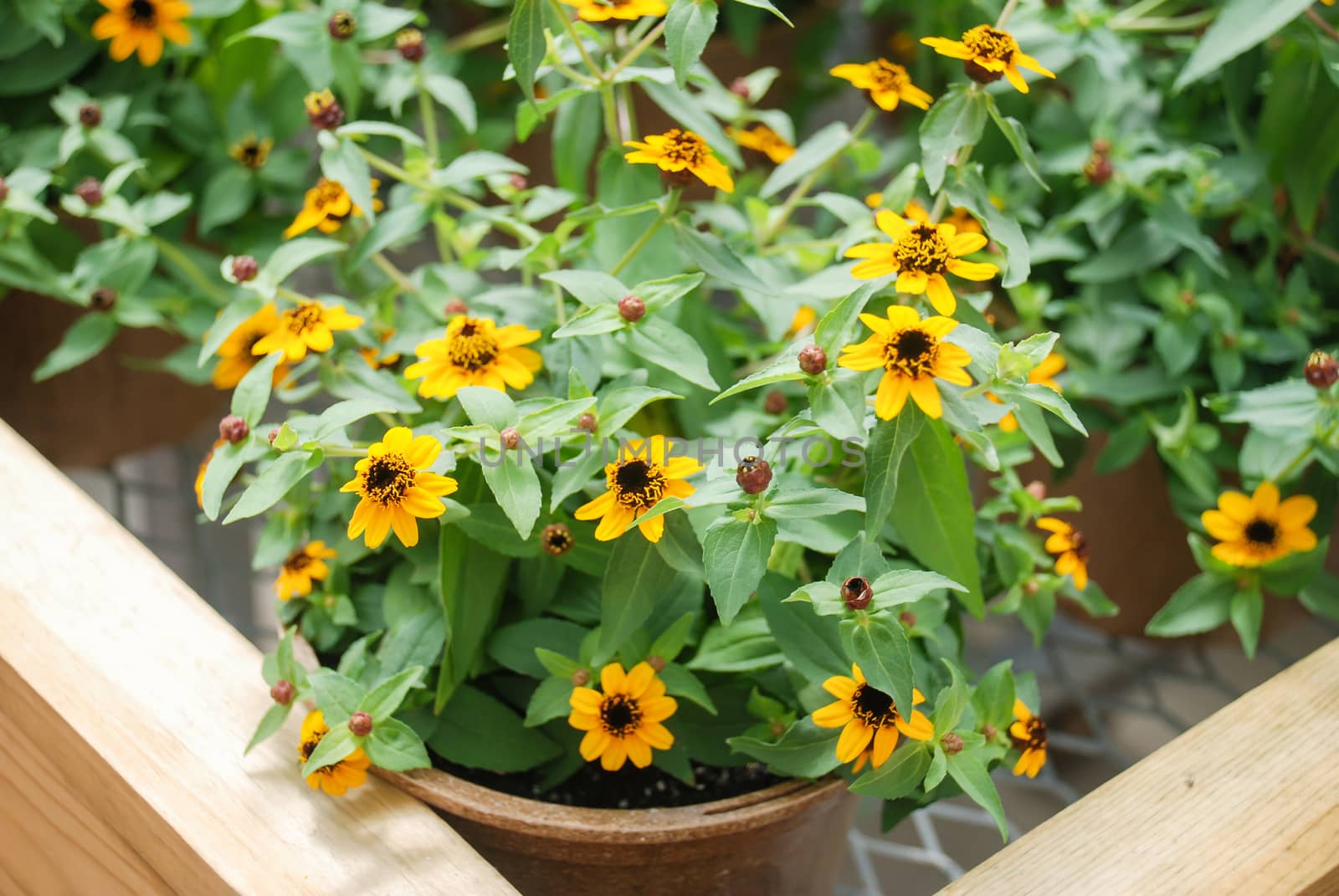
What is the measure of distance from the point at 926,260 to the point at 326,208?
0.94 feet

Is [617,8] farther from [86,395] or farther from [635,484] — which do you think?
[86,395]

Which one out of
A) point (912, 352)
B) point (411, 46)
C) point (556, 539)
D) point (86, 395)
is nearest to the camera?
point (912, 352)

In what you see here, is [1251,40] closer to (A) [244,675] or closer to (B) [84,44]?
(A) [244,675]

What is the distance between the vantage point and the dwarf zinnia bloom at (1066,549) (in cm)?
56

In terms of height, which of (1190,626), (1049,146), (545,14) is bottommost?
(1190,626)

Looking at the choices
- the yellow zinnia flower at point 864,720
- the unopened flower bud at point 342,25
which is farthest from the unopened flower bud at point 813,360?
the unopened flower bud at point 342,25

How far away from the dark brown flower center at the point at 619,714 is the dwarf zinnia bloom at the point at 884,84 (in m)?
0.27

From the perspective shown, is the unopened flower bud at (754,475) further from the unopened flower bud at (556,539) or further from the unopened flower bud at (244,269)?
the unopened flower bud at (244,269)

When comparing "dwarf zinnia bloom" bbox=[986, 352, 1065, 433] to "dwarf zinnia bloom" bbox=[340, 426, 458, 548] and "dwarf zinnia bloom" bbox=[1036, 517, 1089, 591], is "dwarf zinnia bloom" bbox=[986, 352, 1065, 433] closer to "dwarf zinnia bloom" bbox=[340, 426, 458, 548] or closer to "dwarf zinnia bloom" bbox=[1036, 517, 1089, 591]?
"dwarf zinnia bloom" bbox=[1036, 517, 1089, 591]

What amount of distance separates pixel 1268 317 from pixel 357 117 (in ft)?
1.92

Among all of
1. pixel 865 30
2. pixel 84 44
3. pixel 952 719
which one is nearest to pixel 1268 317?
pixel 952 719

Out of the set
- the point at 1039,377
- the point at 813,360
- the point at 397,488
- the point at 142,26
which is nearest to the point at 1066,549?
the point at 1039,377

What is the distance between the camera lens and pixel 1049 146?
0.79 meters

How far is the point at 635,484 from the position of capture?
0.45m
